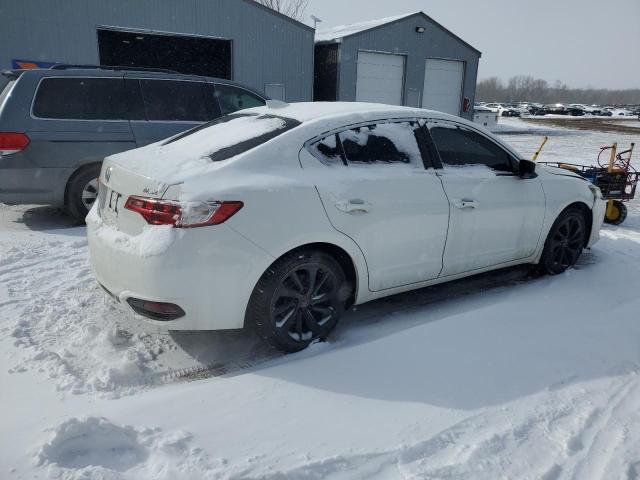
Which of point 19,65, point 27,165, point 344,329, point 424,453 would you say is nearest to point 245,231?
point 344,329

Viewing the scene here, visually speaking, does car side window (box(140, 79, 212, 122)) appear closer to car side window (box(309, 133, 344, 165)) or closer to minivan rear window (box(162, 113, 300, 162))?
minivan rear window (box(162, 113, 300, 162))

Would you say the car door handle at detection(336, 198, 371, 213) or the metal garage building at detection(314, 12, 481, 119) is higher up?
the metal garage building at detection(314, 12, 481, 119)

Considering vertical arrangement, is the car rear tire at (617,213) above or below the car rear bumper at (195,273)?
below

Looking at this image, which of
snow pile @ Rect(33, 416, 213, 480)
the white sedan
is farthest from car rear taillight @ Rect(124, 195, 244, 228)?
snow pile @ Rect(33, 416, 213, 480)

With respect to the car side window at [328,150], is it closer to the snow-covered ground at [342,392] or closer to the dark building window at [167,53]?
the snow-covered ground at [342,392]

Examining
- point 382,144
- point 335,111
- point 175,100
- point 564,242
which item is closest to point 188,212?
point 335,111

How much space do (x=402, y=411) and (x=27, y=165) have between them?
4967 mm

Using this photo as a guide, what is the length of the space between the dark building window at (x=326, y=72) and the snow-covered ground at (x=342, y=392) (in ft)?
55.1

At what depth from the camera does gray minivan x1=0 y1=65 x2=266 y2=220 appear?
5527 millimetres

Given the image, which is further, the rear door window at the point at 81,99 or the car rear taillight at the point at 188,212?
the rear door window at the point at 81,99

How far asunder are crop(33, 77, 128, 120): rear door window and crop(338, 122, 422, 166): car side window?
12.5ft

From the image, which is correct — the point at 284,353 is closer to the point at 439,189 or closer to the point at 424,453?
the point at 424,453

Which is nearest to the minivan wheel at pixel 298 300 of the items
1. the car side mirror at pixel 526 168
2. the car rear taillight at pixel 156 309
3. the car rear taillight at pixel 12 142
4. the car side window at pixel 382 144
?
the car rear taillight at pixel 156 309

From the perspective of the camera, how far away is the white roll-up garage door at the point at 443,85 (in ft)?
70.2
